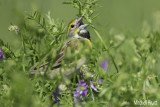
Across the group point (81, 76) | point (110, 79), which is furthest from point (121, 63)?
point (81, 76)

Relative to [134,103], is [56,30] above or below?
above

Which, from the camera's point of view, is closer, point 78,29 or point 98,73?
point 98,73

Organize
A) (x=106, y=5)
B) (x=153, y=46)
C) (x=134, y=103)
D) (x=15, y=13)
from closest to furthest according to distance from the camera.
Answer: (x=134, y=103), (x=153, y=46), (x=15, y=13), (x=106, y=5)

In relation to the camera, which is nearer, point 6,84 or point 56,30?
point 6,84

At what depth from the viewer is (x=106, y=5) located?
273 inches

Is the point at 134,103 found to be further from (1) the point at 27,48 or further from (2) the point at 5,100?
(1) the point at 27,48

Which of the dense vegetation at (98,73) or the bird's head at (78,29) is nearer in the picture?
the dense vegetation at (98,73)

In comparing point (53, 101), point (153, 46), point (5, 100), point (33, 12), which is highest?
point (33, 12)

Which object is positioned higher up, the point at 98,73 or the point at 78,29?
the point at 78,29

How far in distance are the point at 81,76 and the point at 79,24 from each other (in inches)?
52.6

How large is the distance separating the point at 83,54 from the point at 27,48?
727mm

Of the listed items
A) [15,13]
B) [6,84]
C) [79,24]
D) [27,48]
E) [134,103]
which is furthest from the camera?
[79,24]

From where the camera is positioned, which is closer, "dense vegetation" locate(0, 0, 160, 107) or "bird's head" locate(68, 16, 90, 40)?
"dense vegetation" locate(0, 0, 160, 107)

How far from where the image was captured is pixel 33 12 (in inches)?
95.5
